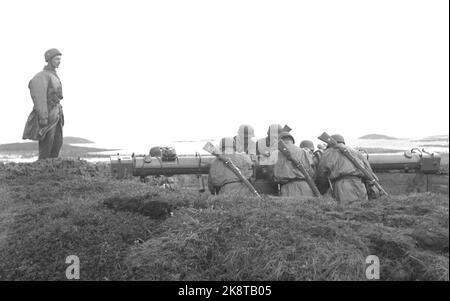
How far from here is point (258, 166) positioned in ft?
34.1

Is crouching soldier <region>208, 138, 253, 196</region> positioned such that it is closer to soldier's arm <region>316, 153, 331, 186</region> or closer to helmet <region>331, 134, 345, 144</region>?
soldier's arm <region>316, 153, 331, 186</region>

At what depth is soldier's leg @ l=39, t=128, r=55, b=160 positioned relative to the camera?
1106 cm

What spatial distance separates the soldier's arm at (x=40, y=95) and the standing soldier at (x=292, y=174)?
4.05 metres

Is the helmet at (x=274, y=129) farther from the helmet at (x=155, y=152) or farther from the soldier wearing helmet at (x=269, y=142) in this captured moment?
the helmet at (x=155, y=152)

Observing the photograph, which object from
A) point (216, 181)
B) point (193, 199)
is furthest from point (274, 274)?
point (216, 181)

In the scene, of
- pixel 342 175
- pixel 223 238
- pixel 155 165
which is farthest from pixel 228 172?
pixel 223 238

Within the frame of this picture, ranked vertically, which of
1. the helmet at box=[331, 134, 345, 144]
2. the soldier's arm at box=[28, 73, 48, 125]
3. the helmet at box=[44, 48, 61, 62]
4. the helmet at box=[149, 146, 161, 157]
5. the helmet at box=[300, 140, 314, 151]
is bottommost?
the helmet at box=[149, 146, 161, 157]

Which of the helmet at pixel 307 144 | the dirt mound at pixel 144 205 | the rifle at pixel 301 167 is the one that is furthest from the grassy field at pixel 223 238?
the helmet at pixel 307 144

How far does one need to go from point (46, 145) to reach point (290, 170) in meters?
4.42

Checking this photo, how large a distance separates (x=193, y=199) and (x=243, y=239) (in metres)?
1.52

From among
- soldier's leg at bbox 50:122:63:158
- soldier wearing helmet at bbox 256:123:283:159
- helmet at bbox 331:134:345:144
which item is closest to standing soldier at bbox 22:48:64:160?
soldier's leg at bbox 50:122:63:158
